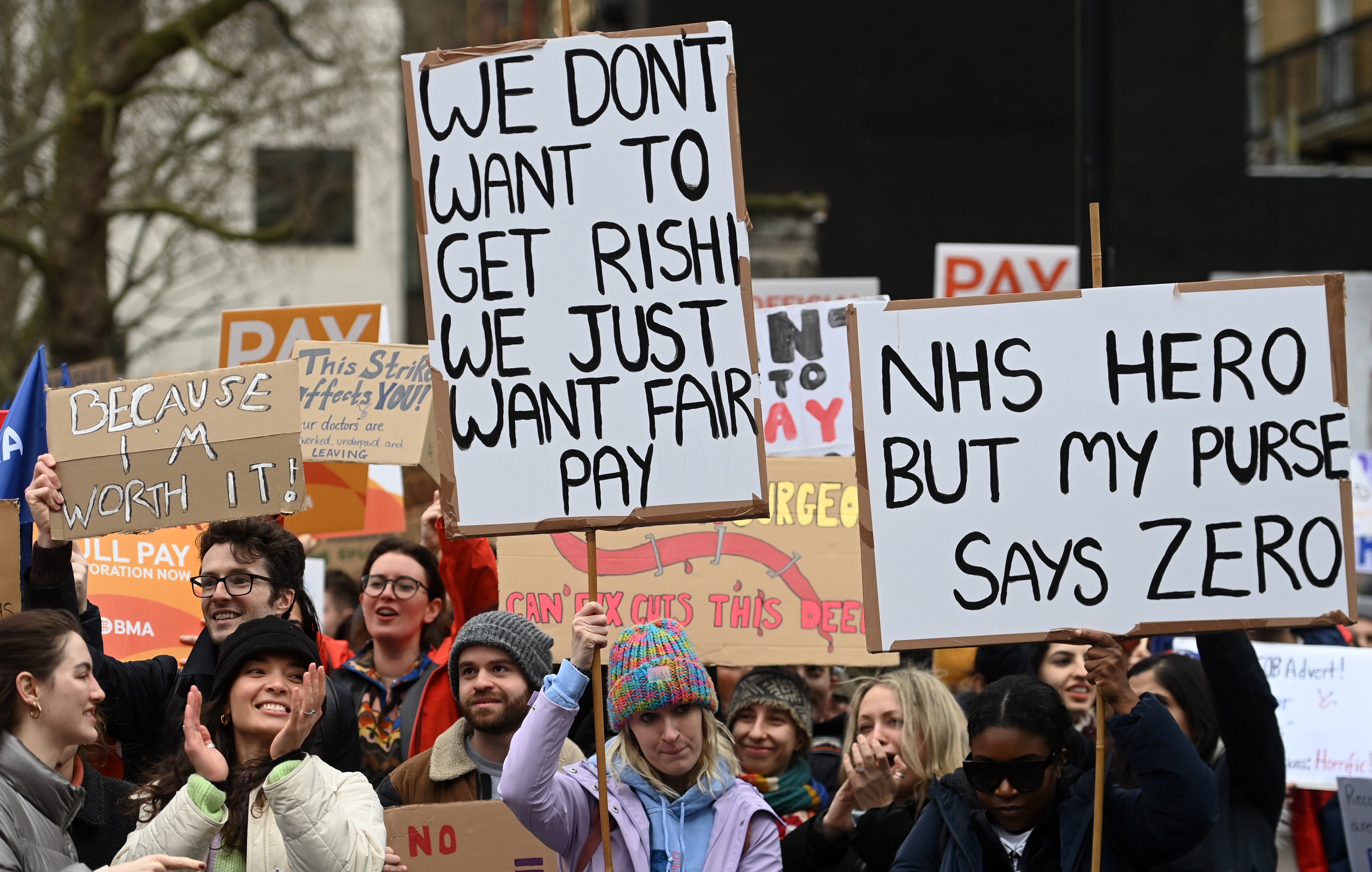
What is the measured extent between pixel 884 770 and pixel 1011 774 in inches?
23.5

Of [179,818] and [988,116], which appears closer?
[179,818]

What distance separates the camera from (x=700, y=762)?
12.6ft

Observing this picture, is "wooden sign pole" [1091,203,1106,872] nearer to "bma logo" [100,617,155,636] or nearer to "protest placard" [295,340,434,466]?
"protest placard" [295,340,434,466]

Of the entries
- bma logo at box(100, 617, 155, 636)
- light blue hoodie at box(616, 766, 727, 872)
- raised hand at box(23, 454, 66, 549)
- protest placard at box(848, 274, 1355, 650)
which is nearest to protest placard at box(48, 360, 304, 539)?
raised hand at box(23, 454, 66, 549)

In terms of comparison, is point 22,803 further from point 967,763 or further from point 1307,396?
point 1307,396

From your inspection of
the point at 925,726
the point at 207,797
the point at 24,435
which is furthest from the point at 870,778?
the point at 24,435

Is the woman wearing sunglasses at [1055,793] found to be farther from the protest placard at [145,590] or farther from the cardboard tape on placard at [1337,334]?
the protest placard at [145,590]

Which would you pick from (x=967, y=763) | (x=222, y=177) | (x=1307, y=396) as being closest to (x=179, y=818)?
(x=967, y=763)

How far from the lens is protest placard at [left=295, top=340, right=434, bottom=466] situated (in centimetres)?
608

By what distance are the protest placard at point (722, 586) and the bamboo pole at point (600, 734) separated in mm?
1332

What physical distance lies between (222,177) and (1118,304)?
45.1 ft

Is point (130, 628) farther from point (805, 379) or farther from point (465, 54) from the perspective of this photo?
point (805, 379)

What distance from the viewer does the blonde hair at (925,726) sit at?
15.1 ft

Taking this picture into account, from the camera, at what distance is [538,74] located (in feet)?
13.0
